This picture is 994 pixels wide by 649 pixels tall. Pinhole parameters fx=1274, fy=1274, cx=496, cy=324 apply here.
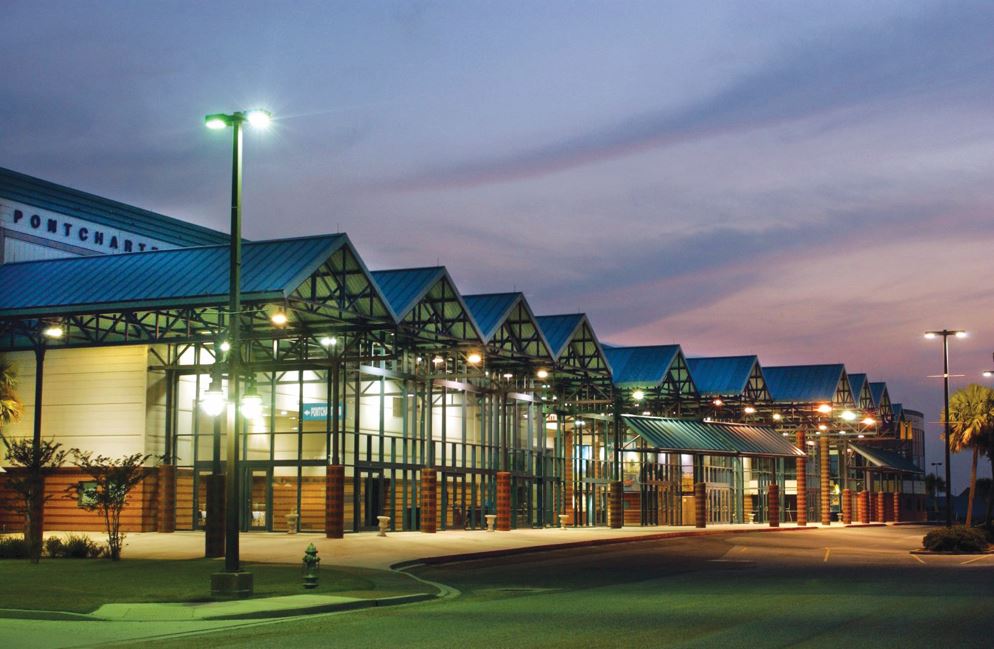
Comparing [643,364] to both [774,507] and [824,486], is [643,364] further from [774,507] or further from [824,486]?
[824,486]

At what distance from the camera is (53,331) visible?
42.8 metres

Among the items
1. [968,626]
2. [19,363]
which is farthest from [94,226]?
[968,626]

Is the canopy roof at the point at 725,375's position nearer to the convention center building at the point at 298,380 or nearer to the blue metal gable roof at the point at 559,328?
the convention center building at the point at 298,380

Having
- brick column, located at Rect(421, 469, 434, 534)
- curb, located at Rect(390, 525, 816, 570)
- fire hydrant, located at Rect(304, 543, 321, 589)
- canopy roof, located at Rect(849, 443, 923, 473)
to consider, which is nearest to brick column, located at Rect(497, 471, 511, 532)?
brick column, located at Rect(421, 469, 434, 534)

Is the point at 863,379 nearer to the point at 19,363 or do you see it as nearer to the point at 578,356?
the point at 578,356

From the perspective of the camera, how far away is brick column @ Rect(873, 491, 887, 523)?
9162 cm

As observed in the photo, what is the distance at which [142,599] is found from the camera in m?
20.7

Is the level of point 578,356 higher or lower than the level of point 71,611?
higher

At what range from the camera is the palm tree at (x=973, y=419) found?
199 feet

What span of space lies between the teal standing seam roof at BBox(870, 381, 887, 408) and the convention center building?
4196 centimetres

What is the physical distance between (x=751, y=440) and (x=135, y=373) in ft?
148

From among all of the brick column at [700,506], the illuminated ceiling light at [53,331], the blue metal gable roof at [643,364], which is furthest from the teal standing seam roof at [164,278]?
the blue metal gable roof at [643,364]

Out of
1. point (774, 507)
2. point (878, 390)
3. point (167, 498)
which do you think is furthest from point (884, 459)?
point (167, 498)

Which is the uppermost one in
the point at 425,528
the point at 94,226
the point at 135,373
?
the point at 94,226
